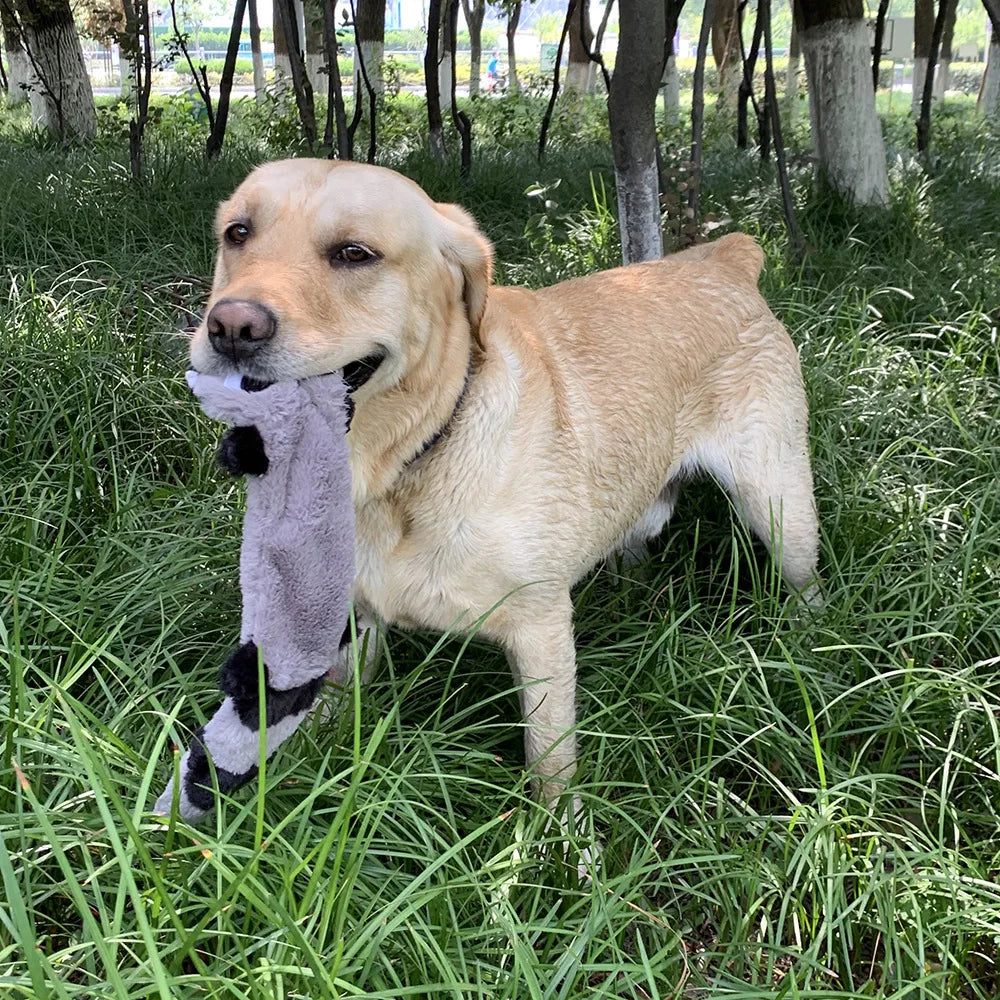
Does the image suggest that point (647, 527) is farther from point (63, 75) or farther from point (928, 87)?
point (63, 75)

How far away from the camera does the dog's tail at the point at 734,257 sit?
3203 millimetres

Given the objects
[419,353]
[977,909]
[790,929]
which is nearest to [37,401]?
[419,353]

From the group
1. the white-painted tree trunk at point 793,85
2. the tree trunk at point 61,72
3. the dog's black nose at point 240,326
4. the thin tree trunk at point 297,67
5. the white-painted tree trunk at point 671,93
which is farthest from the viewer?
the white-painted tree trunk at point 793,85

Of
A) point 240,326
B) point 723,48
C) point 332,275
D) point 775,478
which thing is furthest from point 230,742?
point 723,48

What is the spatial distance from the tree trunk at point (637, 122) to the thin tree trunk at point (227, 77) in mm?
2995

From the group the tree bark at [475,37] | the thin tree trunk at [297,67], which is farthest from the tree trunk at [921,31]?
the thin tree trunk at [297,67]

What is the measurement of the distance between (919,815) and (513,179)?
539 centimetres

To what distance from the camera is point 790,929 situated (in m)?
1.98

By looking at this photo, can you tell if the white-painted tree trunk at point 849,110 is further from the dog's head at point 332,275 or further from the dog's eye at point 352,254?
the dog's eye at point 352,254

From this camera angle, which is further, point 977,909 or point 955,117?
point 955,117

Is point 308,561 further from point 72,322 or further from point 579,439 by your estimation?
point 72,322

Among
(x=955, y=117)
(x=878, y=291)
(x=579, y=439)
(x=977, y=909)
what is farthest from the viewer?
(x=955, y=117)

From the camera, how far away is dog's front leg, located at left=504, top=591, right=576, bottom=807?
2.29 meters

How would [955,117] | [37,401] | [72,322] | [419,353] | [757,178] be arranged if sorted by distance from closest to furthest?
[419,353]
[37,401]
[72,322]
[757,178]
[955,117]
